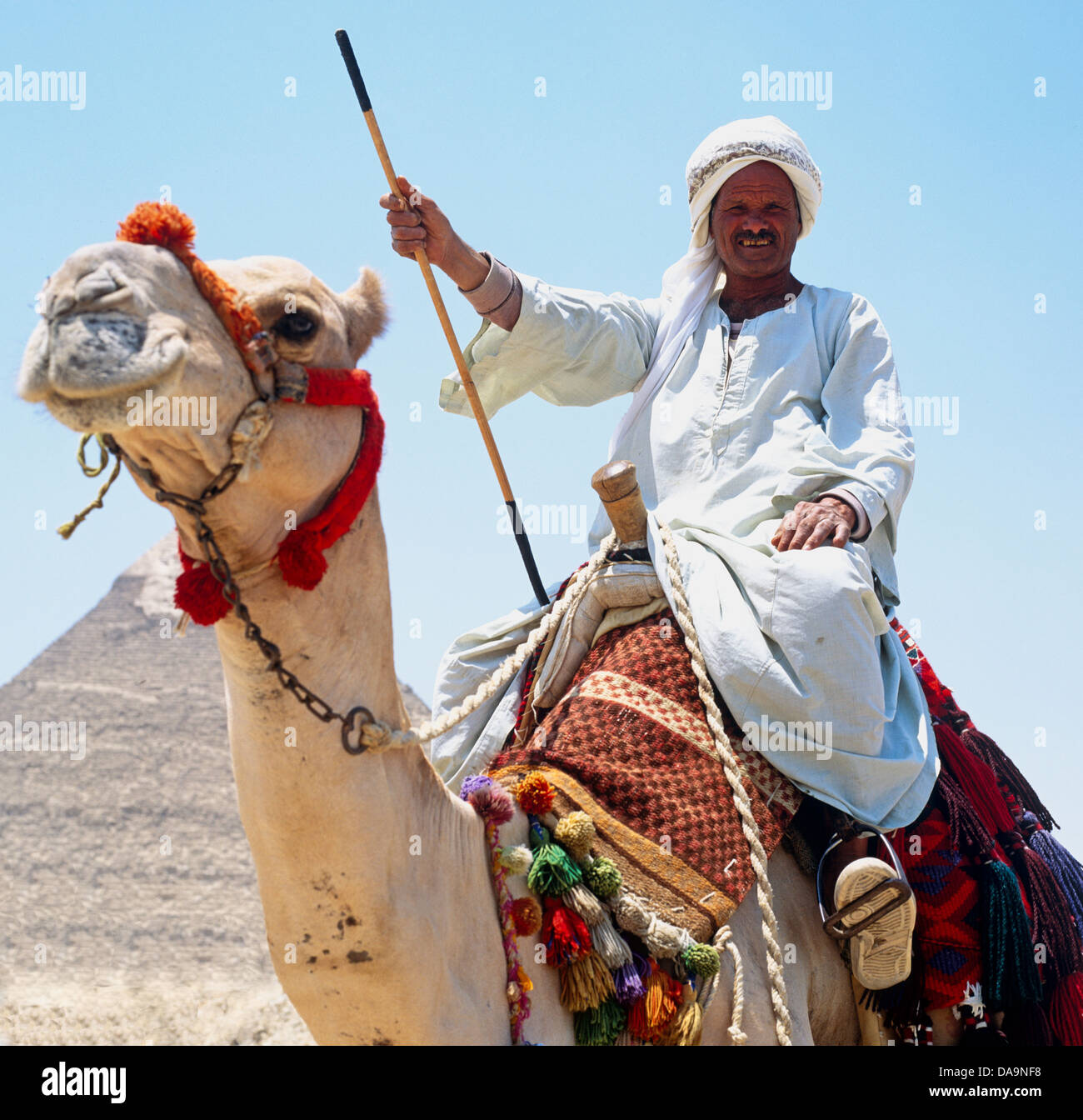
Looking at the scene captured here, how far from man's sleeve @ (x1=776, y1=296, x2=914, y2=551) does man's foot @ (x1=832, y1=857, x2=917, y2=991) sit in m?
1.16

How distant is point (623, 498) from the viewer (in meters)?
4.77

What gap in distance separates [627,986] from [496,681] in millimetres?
948

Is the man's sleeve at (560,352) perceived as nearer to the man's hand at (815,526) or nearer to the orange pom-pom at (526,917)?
the man's hand at (815,526)

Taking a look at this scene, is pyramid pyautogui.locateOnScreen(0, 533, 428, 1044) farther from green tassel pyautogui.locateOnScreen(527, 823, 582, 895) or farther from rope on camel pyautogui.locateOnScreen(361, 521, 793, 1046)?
green tassel pyautogui.locateOnScreen(527, 823, 582, 895)

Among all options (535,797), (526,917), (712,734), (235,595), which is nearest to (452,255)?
(712,734)

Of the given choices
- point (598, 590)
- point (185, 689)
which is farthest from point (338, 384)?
point (185, 689)

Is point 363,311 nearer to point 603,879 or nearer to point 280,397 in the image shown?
point 280,397

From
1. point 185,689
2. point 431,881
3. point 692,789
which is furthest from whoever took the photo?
point 185,689

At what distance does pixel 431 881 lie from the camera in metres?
3.46

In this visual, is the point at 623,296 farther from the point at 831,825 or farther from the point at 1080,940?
the point at 1080,940

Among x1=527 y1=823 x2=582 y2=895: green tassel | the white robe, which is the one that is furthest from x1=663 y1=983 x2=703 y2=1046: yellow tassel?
the white robe

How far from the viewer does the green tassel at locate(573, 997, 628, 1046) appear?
143 inches

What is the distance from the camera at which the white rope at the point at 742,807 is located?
13.0ft

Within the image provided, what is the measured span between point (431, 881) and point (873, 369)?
2.61 metres
